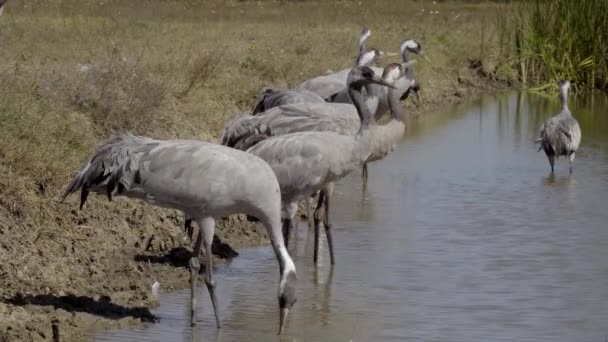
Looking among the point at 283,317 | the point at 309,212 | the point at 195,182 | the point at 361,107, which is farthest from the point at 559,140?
the point at 283,317

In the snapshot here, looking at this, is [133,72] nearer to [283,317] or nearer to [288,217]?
[288,217]

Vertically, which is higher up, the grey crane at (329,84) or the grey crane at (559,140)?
the grey crane at (329,84)

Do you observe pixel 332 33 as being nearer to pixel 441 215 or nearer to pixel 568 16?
pixel 568 16

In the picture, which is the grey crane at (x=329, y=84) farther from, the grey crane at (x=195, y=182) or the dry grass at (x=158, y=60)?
the grey crane at (x=195, y=182)

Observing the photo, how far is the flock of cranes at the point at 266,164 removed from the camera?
7734 millimetres

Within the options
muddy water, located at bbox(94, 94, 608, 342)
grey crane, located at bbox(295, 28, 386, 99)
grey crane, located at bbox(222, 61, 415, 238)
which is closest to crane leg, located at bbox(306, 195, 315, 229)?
grey crane, located at bbox(222, 61, 415, 238)

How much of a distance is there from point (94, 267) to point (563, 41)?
55.1 ft

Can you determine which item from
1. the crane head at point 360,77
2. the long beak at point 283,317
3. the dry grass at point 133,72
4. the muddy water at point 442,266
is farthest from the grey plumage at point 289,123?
the long beak at point 283,317

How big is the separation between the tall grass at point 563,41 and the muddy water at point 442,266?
8.62 meters

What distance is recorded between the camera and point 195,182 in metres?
7.74

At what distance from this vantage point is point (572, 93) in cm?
2383

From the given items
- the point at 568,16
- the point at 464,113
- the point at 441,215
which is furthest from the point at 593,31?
the point at 441,215

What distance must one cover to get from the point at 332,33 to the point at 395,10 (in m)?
11.7

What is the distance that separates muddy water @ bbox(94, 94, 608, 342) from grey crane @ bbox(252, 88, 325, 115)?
1.00 meters
